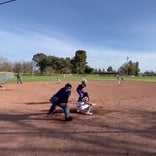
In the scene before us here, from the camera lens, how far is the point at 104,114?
12.1 meters

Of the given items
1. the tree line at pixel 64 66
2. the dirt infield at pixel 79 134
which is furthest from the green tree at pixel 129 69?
the dirt infield at pixel 79 134

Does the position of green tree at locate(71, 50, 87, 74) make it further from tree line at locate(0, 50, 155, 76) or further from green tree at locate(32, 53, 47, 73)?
green tree at locate(32, 53, 47, 73)

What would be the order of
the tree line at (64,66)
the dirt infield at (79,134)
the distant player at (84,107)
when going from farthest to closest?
the tree line at (64,66) → the distant player at (84,107) → the dirt infield at (79,134)

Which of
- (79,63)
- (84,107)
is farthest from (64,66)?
(84,107)

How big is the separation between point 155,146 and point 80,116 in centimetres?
470

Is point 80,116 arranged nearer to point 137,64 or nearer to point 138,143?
point 138,143

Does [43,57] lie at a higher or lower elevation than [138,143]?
higher

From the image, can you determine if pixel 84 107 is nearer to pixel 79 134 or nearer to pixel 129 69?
pixel 79 134

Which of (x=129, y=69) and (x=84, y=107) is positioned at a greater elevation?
(x=129, y=69)

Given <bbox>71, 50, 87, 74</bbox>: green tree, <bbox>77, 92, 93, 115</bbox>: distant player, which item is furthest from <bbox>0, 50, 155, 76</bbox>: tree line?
<bbox>77, 92, 93, 115</bbox>: distant player

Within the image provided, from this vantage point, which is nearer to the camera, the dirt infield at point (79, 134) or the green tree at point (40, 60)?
the dirt infield at point (79, 134)

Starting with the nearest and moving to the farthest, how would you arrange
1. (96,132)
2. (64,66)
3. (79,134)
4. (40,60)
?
(79,134) < (96,132) < (64,66) < (40,60)

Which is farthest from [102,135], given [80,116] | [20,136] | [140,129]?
[80,116]

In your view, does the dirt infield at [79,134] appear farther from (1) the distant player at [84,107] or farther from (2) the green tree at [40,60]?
(2) the green tree at [40,60]
